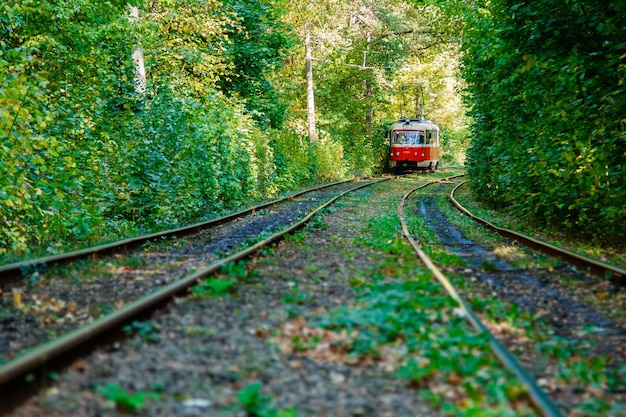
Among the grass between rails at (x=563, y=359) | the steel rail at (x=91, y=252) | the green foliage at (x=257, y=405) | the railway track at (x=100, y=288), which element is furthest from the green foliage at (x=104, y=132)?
the grass between rails at (x=563, y=359)

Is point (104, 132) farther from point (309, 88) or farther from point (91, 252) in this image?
point (309, 88)

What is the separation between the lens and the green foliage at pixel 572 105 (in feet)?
33.6

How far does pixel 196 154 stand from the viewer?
1605 cm

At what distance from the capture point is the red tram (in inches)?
1570

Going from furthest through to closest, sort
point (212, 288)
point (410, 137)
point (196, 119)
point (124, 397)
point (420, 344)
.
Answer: point (410, 137)
point (196, 119)
point (212, 288)
point (420, 344)
point (124, 397)

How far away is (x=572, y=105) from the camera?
11.0m

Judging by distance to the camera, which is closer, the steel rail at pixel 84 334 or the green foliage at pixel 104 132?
the steel rail at pixel 84 334

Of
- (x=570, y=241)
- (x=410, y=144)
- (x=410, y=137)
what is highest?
(x=410, y=137)

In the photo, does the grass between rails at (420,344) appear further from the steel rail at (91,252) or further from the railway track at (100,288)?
the steel rail at (91,252)

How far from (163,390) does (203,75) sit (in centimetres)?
1865

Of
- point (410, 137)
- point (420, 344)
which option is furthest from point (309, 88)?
point (420, 344)

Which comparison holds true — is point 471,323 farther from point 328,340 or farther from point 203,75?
point 203,75

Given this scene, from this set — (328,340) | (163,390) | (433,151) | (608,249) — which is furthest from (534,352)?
(433,151)

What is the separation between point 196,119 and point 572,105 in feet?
30.1
